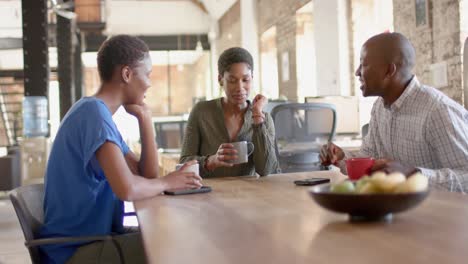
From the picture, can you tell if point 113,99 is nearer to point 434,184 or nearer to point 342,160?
point 342,160

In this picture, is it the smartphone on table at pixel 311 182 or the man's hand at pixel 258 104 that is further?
the man's hand at pixel 258 104

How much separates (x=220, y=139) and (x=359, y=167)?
1118 millimetres

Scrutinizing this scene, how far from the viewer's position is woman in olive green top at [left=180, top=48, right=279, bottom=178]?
265cm

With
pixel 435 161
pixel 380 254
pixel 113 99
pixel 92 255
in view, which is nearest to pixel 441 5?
pixel 435 161

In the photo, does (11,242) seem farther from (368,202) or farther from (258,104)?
(368,202)

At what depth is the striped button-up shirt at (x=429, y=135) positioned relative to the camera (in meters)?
1.93

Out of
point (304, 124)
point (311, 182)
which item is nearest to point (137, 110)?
point (311, 182)

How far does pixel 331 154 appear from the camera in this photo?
225 cm

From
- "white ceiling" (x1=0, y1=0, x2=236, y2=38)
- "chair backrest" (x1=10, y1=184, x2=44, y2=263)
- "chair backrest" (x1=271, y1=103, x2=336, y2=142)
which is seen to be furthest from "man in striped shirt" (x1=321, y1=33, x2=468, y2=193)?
"white ceiling" (x1=0, y1=0, x2=236, y2=38)

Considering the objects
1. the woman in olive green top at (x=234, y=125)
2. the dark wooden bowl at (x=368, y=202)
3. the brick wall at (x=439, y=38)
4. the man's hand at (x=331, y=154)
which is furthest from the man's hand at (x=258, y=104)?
the brick wall at (x=439, y=38)

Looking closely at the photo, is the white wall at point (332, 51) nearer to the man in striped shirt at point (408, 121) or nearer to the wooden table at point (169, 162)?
the wooden table at point (169, 162)

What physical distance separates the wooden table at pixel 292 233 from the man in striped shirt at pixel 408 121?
1.07 feet

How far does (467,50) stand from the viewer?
238cm

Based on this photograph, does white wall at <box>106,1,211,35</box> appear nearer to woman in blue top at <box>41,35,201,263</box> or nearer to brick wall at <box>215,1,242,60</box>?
brick wall at <box>215,1,242,60</box>
